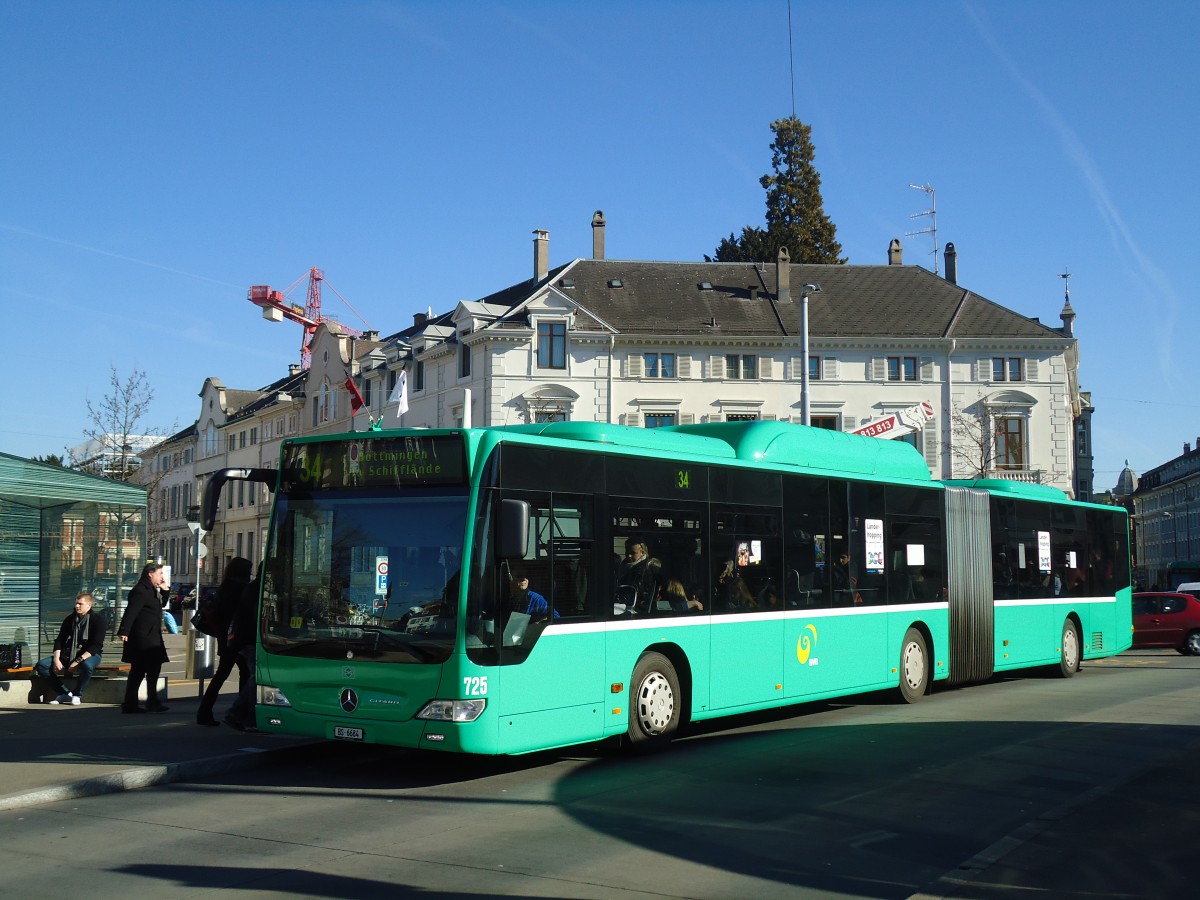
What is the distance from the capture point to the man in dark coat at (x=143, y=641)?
572 inches

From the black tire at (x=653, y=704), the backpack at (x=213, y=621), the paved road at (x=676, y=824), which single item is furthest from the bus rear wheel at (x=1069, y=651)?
the backpack at (x=213, y=621)

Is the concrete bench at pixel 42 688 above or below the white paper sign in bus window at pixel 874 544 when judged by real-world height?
below

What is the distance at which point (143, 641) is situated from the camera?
1455cm

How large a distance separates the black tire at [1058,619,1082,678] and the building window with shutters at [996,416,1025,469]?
1570 inches

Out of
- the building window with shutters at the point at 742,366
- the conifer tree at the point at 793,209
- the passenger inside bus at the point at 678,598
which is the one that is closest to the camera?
the passenger inside bus at the point at 678,598

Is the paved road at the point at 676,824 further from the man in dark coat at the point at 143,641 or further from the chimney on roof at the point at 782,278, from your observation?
the chimney on roof at the point at 782,278

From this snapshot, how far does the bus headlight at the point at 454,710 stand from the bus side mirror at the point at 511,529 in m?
1.22

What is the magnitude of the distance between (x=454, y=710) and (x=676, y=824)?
7.10 feet

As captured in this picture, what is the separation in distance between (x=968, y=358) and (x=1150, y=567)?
98.6 meters

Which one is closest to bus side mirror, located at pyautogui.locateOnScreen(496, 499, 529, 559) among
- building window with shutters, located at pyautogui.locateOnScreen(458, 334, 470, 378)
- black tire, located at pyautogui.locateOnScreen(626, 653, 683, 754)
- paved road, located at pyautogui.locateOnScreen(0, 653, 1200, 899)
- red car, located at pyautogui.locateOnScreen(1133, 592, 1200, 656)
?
paved road, located at pyautogui.locateOnScreen(0, 653, 1200, 899)

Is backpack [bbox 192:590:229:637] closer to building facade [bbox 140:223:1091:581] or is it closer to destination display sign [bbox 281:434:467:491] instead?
destination display sign [bbox 281:434:467:491]

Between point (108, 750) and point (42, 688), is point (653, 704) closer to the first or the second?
point (108, 750)

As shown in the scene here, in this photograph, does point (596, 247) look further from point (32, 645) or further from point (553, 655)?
point (553, 655)

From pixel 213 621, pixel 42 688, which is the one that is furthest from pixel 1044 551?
pixel 42 688
